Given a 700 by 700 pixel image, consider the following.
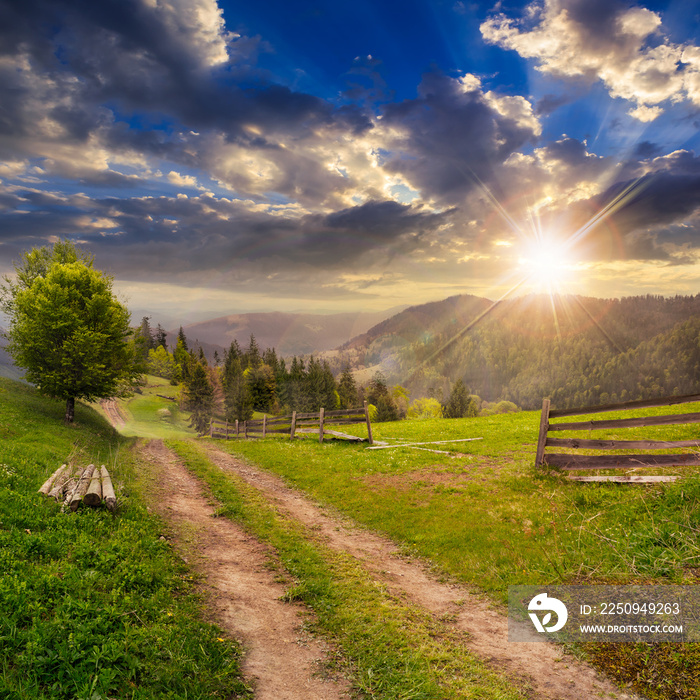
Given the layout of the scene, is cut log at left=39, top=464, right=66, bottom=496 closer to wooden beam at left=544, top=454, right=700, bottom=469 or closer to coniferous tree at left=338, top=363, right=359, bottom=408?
wooden beam at left=544, top=454, right=700, bottom=469

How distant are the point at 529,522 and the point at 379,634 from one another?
563 cm

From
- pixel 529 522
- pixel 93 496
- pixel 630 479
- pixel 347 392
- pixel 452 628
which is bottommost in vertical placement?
pixel 347 392

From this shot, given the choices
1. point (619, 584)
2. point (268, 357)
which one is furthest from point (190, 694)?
point (268, 357)

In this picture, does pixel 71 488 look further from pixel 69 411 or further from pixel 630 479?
pixel 69 411

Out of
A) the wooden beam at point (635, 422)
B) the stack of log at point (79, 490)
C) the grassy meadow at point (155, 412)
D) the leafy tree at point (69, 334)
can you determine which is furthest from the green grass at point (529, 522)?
the grassy meadow at point (155, 412)

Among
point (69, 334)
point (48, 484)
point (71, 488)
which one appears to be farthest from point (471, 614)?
point (69, 334)

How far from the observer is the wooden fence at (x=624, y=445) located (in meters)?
9.64

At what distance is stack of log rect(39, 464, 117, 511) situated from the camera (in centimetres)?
960

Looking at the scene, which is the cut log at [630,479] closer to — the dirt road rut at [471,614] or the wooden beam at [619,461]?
the wooden beam at [619,461]

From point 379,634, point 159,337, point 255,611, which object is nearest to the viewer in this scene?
point 379,634

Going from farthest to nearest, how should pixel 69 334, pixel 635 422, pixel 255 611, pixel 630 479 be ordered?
pixel 69 334
pixel 635 422
pixel 630 479
pixel 255 611

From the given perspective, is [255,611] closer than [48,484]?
Yes

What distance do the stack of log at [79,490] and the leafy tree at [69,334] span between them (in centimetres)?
1831

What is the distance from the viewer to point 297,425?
27.3 metres
